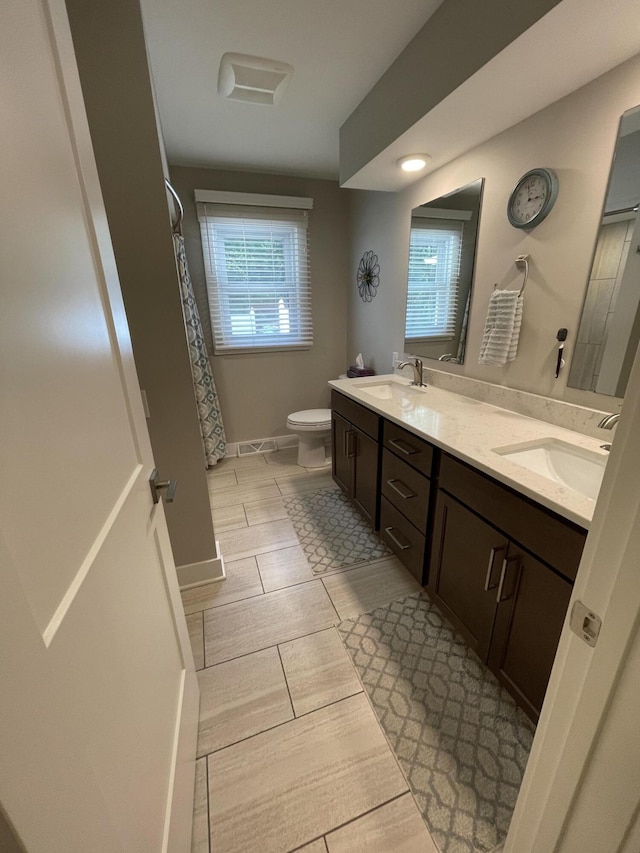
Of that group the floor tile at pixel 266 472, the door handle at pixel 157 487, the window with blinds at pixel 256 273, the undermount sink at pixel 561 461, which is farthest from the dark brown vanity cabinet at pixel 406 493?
the window with blinds at pixel 256 273

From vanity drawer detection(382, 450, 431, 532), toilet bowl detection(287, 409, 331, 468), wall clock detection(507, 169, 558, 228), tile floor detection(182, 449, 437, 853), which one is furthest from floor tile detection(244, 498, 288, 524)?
wall clock detection(507, 169, 558, 228)

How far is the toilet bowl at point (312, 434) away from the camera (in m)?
2.95

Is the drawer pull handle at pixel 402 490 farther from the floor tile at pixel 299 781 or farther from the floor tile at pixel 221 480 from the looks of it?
the floor tile at pixel 221 480

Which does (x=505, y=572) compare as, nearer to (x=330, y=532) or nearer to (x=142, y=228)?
(x=330, y=532)

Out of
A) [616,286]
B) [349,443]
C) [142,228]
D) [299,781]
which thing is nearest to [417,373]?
[349,443]

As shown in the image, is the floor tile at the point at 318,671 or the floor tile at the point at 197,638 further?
the floor tile at the point at 197,638

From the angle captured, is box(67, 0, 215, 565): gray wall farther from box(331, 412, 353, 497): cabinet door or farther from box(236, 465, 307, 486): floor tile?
box(236, 465, 307, 486): floor tile

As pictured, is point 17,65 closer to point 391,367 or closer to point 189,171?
point 391,367

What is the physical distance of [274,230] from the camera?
302 cm

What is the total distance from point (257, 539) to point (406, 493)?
1057 mm

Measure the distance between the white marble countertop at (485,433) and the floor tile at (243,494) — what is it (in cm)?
110

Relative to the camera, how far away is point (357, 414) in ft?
6.88

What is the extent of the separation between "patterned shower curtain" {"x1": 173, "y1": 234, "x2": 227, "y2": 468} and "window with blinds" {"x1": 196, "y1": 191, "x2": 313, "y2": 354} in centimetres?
26

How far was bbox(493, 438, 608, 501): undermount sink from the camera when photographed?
1229 mm
